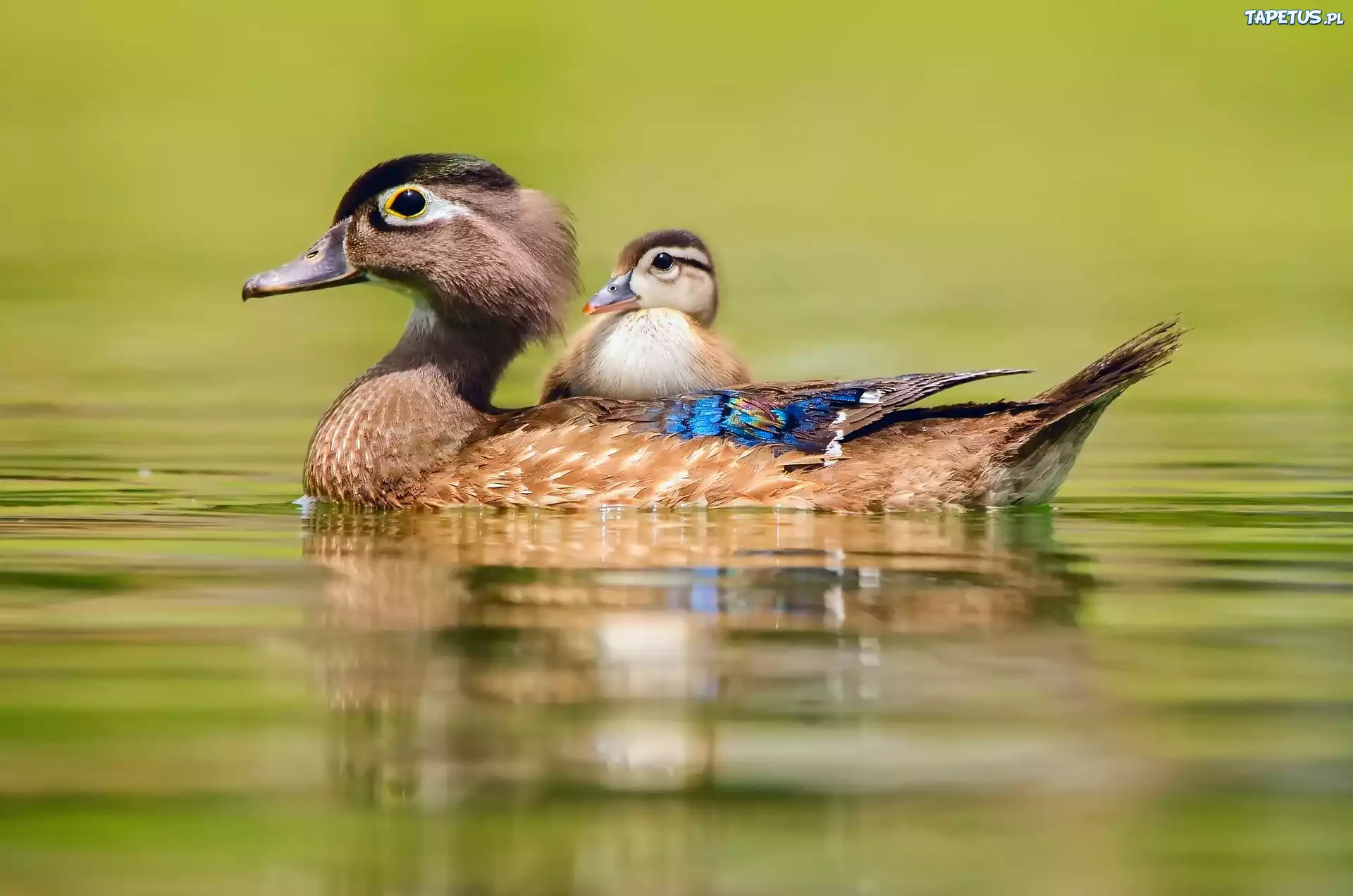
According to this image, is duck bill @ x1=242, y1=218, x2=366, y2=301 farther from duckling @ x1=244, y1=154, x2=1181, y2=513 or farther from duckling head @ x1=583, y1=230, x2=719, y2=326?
duckling head @ x1=583, y1=230, x2=719, y2=326

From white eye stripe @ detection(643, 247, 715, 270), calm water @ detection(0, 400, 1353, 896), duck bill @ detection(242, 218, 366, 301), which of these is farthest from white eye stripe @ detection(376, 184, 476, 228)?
calm water @ detection(0, 400, 1353, 896)

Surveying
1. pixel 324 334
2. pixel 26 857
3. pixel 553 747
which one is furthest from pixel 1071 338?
pixel 26 857

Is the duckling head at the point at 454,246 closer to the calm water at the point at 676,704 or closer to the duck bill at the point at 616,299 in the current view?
the duck bill at the point at 616,299

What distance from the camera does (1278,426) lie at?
42.6 ft

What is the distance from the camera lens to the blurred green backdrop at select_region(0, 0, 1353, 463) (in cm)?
1695

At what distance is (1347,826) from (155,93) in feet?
114

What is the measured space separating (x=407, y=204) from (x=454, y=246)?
291mm

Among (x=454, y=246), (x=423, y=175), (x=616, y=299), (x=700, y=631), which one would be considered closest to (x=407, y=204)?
(x=423, y=175)

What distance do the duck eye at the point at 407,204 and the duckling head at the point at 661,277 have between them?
0.89 metres

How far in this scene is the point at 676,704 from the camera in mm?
5918

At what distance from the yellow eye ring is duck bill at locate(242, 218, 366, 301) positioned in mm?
222

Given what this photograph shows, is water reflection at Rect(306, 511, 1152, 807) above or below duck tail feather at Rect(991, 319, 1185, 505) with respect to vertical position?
below

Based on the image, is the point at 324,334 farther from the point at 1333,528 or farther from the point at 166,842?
the point at 166,842

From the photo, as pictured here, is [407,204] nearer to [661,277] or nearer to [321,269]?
[321,269]
